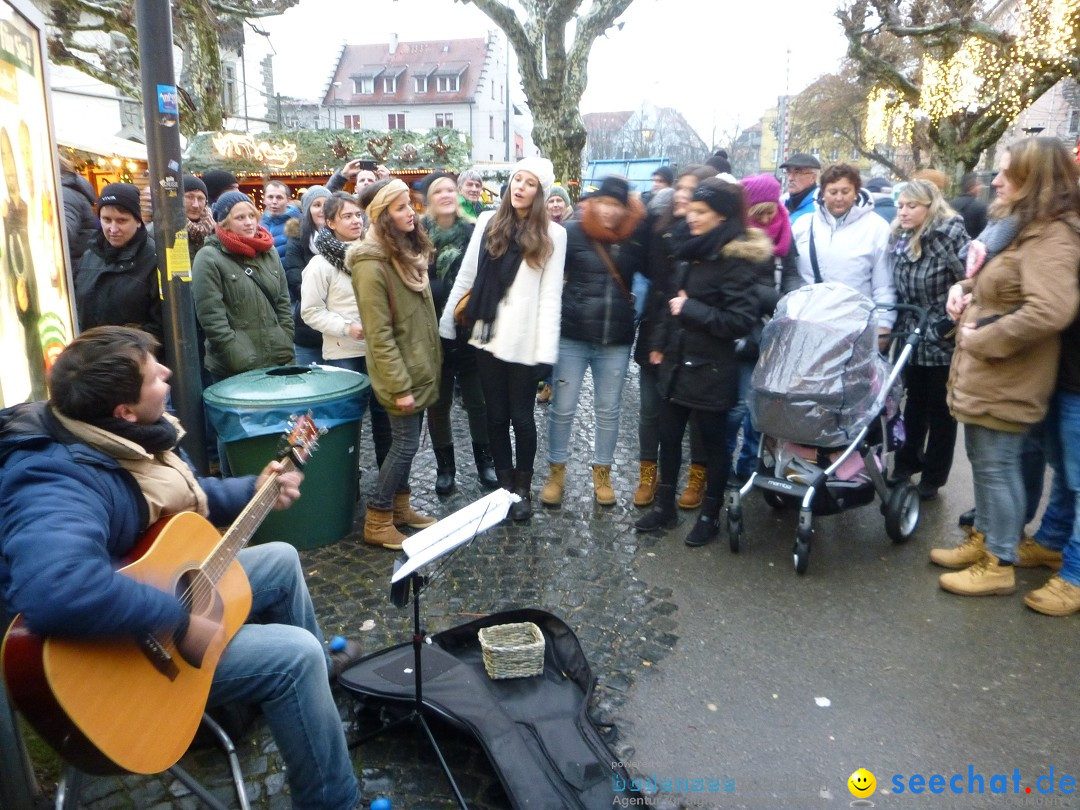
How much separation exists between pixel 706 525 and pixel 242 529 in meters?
2.70

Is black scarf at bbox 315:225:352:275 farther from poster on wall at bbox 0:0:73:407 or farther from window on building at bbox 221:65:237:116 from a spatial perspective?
window on building at bbox 221:65:237:116

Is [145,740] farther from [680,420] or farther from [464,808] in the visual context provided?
[680,420]

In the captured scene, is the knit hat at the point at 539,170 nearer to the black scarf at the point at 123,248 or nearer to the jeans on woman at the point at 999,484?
the black scarf at the point at 123,248

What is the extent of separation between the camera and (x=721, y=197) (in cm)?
395

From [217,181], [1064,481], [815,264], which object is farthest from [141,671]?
[217,181]

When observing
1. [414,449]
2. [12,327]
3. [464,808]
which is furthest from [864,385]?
[12,327]

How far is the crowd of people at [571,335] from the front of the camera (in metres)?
2.21

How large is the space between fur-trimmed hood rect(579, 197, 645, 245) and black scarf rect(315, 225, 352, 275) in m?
1.44

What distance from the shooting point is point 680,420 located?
14.3ft

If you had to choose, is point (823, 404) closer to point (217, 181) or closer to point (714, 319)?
point (714, 319)

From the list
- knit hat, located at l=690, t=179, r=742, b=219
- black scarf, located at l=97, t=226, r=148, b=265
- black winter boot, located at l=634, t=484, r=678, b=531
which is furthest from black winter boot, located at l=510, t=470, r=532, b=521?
black scarf, located at l=97, t=226, r=148, b=265

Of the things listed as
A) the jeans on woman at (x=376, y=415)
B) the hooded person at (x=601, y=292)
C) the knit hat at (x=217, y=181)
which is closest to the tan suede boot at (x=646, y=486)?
the hooded person at (x=601, y=292)

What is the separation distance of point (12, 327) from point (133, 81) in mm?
20345

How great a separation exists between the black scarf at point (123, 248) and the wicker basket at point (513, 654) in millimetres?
2910
